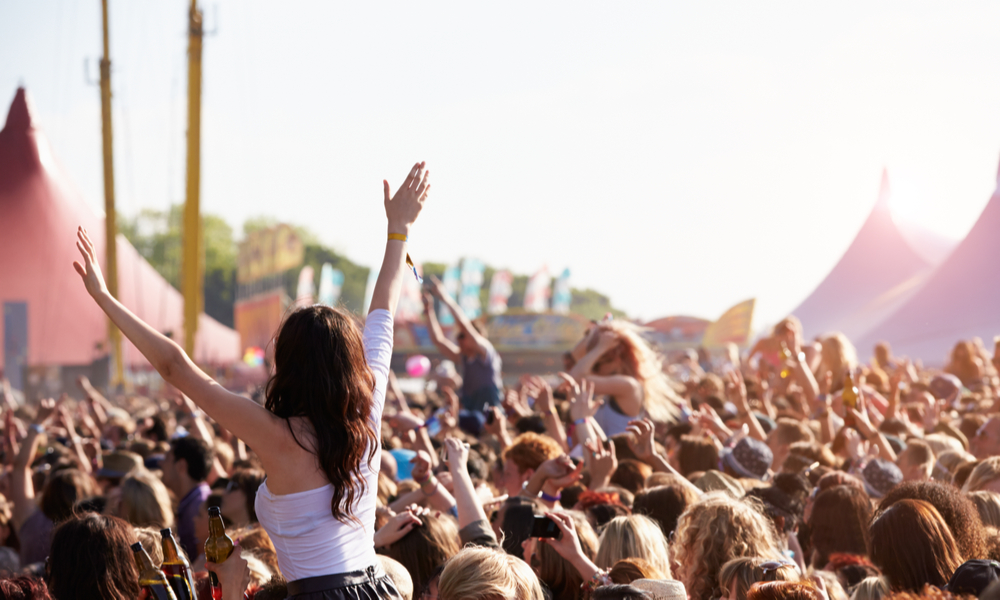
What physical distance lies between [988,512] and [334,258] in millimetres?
92854

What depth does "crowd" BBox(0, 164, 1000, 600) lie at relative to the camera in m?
2.11

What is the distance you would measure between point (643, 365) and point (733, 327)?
28526 millimetres

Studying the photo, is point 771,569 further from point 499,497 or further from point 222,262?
point 222,262

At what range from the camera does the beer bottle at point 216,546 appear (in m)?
2.24

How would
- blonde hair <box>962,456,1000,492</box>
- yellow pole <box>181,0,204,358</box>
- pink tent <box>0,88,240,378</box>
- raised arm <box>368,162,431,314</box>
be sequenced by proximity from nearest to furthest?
raised arm <box>368,162,431,314</box> → blonde hair <box>962,456,1000,492</box> → yellow pole <box>181,0,204,358</box> → pink tent <box>0,88,240,378</box>

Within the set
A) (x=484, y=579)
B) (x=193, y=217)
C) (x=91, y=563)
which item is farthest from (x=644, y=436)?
(x=193, y=217)

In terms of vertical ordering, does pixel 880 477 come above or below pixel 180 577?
below

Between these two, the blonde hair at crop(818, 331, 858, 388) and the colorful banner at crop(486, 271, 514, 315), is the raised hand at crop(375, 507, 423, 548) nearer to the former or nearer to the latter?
the blonde hair at crop(818, 331, 858, 388)

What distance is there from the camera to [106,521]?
293 cm

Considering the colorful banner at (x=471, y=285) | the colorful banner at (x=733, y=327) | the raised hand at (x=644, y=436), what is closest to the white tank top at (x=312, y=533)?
the raised hand at (x=644, y=436)

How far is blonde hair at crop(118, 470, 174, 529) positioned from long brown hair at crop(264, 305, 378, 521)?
2.90 meters

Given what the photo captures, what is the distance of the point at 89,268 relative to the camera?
2168 millimetres

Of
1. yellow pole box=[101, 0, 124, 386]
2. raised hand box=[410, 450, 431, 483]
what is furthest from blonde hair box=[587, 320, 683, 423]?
yellow pole box=[101, 0, 124, 386]

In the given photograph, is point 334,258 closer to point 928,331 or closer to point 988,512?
point 928,331
